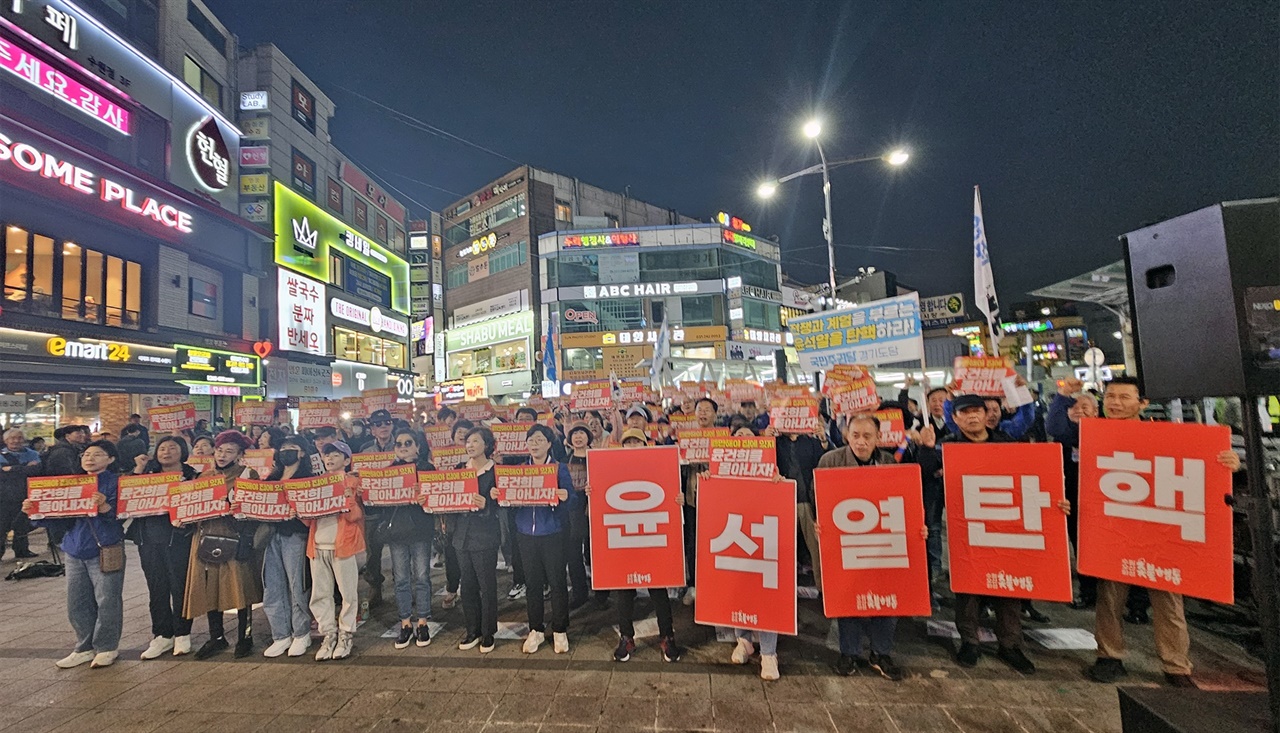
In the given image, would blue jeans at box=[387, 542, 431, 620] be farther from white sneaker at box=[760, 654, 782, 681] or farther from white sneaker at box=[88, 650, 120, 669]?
white sneaker at box=[760, 654, 782, 681]

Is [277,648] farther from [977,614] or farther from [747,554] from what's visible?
[977,614]

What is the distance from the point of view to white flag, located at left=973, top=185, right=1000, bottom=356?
6.77 meters

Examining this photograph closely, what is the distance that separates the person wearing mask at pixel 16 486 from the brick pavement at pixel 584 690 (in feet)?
14.1

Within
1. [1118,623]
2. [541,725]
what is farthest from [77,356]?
[1118,623]

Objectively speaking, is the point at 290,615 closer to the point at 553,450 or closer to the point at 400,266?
the point at 553,450

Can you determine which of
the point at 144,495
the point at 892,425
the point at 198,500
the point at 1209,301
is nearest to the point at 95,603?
the point at 144,495

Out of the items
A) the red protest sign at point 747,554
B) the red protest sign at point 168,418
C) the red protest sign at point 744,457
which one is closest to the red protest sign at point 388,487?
the red protest sign at point 747,554

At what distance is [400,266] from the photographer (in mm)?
38281

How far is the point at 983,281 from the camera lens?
7.07 m

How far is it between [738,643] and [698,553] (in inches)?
36.4

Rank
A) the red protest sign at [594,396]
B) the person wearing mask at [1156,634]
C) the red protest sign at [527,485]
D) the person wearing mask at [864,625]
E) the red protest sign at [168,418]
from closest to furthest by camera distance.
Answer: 1. the person wearing mask at [1156,634]
2. the person wearing mask at [864,625]
3. the red protest sign at [527,485]
4. the red protest sign at [168,418]
5. the red protest sign at [594,396]

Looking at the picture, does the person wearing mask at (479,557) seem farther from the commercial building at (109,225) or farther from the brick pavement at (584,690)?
the commercial building at (109,225)

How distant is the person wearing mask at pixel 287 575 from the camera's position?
5.20 meters

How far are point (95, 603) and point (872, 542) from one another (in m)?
7.67
